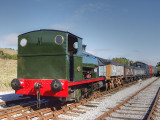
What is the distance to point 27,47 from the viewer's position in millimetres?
6809

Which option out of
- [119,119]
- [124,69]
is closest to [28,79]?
[119,119]

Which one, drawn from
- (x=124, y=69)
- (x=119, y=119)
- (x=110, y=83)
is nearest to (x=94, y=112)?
(x=119, y=119)

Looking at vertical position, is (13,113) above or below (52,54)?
below

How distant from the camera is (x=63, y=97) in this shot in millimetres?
6211

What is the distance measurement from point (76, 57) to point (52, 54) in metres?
1.17

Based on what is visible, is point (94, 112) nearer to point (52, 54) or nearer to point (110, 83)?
point (52, 54)

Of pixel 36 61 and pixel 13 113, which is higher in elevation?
pixel 36 61

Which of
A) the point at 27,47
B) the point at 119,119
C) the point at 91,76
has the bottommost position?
the point at 119,119

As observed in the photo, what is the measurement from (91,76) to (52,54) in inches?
162

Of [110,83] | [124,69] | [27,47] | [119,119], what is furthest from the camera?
[124,69]

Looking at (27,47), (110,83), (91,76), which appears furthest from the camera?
(110,83)

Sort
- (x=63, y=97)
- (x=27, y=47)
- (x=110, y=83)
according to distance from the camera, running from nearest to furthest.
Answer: (x=63, y=97)
(x=27, y=47)
(x=110, y=83)

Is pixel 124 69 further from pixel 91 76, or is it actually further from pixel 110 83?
pixel 91 76

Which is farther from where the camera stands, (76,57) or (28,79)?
Answer: (76,57)
